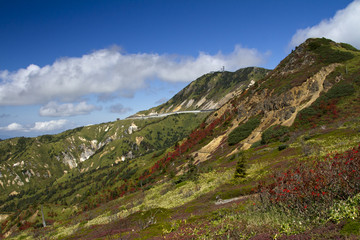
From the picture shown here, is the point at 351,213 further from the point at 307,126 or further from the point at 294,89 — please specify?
the point at 294,89

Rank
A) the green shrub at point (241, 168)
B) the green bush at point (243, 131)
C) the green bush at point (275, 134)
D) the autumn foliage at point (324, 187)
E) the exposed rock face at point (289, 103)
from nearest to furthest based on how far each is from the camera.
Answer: the autumn foliage at point (324, 187), the green shrub at point (241, 168), the green bush at point (275, 134), the exposed rock face at point (289, 103), the green bush at point (243, 131)

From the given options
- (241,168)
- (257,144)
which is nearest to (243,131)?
(257,144)

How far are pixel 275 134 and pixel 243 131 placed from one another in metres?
20.0

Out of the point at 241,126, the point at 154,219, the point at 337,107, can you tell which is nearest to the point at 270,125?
the point at 241,126

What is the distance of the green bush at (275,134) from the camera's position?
64.8m

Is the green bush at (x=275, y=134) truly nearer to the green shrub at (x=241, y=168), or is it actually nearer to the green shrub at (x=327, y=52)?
the green shrub at (x=241, y=168)

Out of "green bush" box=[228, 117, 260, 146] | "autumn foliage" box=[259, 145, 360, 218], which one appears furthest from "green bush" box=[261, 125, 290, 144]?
"autumn foliage" box=[259, 145, 360, 218]

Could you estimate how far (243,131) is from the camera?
8638 centimetres

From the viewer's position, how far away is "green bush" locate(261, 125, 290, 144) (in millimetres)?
64812

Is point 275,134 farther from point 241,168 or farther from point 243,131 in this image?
point 241,168

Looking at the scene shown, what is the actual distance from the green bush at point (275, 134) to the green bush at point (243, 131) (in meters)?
13.7

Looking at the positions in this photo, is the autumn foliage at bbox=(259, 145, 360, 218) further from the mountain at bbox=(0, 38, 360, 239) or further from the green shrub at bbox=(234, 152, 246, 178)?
the green shrub at bbox=(234, 152, 246, 178)

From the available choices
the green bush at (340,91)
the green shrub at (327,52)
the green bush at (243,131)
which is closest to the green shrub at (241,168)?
the green bush at (340,91)

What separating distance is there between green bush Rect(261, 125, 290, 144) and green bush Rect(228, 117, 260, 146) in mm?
13678
